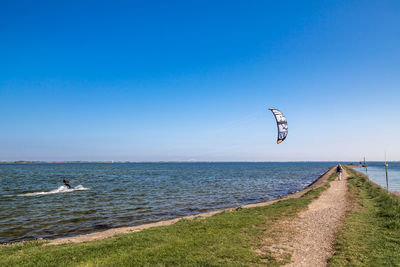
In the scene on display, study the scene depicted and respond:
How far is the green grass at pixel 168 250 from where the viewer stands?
793 centimetres

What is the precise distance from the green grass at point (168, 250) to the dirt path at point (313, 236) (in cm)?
74

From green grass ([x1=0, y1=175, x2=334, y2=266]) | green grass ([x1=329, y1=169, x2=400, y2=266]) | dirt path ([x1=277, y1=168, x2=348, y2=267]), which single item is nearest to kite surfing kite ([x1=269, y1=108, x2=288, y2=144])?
dirt path ([x1=277, y1=168, x2=348, y2=267])

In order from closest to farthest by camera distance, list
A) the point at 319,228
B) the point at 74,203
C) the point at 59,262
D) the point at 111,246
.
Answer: the point at 59,262 < the point at 111,246 < the point at 319,228 < the point at 74,203

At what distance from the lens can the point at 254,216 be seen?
14.6m

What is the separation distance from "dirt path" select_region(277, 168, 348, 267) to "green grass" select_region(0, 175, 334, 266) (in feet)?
2.44

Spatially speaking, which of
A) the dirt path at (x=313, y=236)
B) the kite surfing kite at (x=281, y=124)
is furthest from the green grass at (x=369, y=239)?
the kite surfing kite at (x=281, y=124)

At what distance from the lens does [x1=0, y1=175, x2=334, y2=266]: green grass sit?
7.93 metres

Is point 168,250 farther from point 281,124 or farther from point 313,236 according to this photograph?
point 281,124

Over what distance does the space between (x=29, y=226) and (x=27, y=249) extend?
8069mm

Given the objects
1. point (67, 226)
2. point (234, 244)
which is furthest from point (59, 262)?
point (67, 226)

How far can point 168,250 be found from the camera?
8891 millimetres

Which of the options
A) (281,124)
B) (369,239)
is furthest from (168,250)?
(369,239)

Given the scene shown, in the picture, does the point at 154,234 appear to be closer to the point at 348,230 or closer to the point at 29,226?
the point at 348,230

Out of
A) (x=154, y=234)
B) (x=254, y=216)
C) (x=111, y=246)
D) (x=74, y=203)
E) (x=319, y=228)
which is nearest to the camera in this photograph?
(x=111, y=246)
